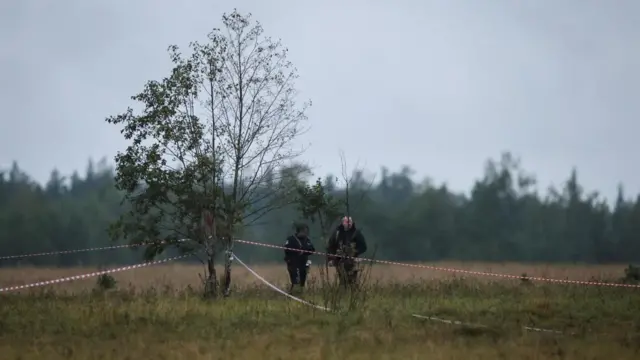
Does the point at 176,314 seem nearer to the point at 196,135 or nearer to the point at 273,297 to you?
the point at 273,297

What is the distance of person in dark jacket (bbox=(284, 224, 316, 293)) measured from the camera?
68.6ft

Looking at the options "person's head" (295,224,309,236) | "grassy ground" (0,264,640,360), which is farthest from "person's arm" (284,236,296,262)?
"grassy ground" (0,264,640,360)

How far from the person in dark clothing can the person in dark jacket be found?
32.2 inches

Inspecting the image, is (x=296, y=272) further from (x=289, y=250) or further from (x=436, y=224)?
(x=436, y=224)

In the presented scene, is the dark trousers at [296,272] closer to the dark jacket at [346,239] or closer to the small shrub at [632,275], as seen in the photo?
the dark jacket at [346,239]

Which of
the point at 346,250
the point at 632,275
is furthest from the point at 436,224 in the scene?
the point at 346,250

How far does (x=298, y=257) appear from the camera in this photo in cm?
2100

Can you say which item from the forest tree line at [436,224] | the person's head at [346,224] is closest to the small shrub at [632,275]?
the person's head at [346,224]

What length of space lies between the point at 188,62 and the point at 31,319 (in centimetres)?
763

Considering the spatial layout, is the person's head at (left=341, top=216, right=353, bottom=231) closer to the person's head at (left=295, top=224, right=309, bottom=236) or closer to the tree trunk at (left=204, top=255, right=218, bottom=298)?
the person's head at (left=295, top=224, right=309, bottom=236)

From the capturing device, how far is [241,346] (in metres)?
11.4

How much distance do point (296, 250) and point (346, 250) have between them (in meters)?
4.37

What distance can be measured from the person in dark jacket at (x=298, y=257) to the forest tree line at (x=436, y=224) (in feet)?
74.5

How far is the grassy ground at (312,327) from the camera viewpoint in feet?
36.3
